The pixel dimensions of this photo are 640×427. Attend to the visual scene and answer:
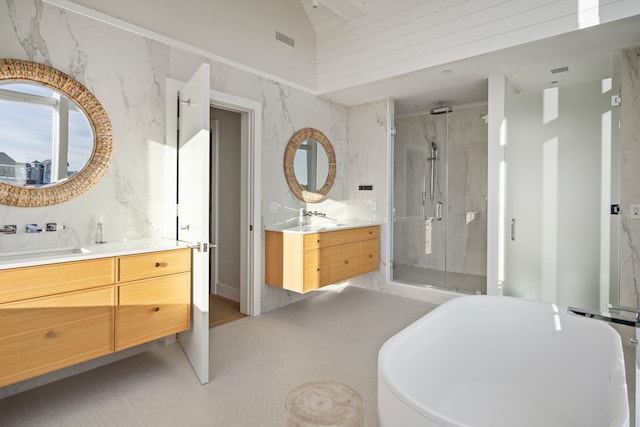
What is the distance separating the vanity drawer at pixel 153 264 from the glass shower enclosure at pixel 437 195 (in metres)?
3.04

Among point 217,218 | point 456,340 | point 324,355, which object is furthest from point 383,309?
point 217,218

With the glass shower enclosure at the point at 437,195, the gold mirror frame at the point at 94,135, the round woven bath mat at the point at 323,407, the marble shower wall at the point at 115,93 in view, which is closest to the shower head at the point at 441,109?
the glass shower enclosure at the point at 437,195

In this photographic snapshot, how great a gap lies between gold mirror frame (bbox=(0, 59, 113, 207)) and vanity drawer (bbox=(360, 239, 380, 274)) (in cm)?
298

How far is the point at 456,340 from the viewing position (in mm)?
2225

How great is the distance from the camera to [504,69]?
3551 millimetres

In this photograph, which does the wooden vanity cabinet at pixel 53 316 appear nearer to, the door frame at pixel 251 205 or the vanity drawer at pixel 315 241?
the door frame at pixel 251 205

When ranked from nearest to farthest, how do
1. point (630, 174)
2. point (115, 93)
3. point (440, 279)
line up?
point (115, 93), point (630, 174), point (440, 279)

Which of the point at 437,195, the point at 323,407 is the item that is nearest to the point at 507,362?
the point at 323,407

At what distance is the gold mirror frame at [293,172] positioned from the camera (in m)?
4.15

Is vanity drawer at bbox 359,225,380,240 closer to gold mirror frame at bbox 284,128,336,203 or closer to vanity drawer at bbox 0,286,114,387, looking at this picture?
gold mirror frame at bbox 284,128,336,203

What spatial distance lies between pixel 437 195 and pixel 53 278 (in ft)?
14.3

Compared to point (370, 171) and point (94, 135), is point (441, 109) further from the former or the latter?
point (94, 135)

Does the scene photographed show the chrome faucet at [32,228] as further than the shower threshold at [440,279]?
No

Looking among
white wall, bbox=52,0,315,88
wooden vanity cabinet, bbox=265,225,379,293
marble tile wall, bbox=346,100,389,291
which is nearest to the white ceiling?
marble tile wall, bbox=346,100,389,291
